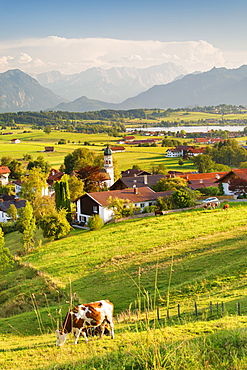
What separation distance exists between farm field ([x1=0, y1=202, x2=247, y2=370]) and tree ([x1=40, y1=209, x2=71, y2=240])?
3.83ft

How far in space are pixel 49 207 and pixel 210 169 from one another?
55.3m

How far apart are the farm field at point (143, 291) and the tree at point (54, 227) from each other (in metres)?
1.17

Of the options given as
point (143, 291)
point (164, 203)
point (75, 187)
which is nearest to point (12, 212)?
point (75, 187)

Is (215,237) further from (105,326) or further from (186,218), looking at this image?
(105,326)

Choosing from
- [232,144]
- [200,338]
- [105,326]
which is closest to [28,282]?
[105,326]

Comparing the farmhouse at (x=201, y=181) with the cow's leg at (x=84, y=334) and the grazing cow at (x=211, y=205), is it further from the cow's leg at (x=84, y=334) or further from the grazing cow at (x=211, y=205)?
the cow's leg at (x=84, y=334)

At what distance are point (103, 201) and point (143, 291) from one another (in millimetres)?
32937

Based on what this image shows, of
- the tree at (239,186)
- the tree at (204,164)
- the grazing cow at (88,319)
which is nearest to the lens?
the grazing cow at (88,319)

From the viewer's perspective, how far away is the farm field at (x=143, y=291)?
8.27m

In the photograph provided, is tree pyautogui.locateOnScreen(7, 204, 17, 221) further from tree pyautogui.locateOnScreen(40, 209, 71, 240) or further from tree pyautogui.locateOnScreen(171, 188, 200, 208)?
tree pyautogui.locateOnScreen(171, 188, 200, 208)

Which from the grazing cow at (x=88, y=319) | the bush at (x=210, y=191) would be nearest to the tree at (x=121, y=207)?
the bush at (x=210, y=191)

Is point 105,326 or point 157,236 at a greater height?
point 105,326

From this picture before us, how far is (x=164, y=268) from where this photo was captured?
25.8m

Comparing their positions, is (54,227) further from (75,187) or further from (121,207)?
(75,187)
